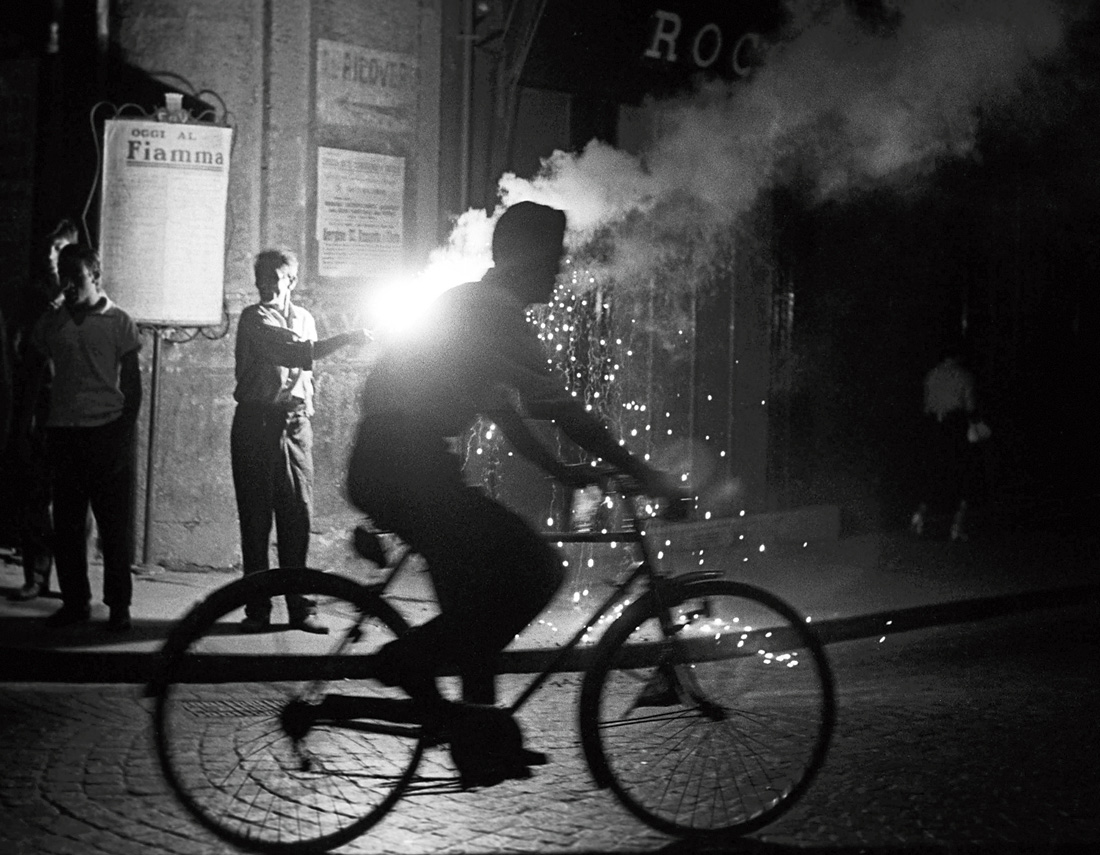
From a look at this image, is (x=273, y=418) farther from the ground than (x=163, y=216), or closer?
closer

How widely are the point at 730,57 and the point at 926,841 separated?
334 inches

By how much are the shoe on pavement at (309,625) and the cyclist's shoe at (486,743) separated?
0.53 metres

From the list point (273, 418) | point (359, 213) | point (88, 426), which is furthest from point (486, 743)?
point (359, 213)

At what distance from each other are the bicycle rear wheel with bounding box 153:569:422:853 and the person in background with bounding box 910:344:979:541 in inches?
373

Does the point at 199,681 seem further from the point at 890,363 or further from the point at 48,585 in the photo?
the point at 890,363

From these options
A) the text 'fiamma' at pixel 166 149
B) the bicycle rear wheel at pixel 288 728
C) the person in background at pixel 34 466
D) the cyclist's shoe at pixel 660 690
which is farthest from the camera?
the text 'fiamma' at pixel 166 149

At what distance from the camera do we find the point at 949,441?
13.4 metres

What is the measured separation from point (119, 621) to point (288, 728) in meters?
A: 3.53

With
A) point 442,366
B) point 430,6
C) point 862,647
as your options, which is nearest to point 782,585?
point 862,647

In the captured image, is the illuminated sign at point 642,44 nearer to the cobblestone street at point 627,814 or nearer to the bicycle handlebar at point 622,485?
the cobblestone street at point 627,814

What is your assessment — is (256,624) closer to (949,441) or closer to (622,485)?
(622,485)

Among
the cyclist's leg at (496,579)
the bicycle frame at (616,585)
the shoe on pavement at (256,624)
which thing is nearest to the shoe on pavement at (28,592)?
the shoe on pavement at (256,624)

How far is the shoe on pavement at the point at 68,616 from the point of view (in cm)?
728

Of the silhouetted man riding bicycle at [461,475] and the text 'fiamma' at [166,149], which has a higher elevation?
the text 'fiamma' at [166,149]
